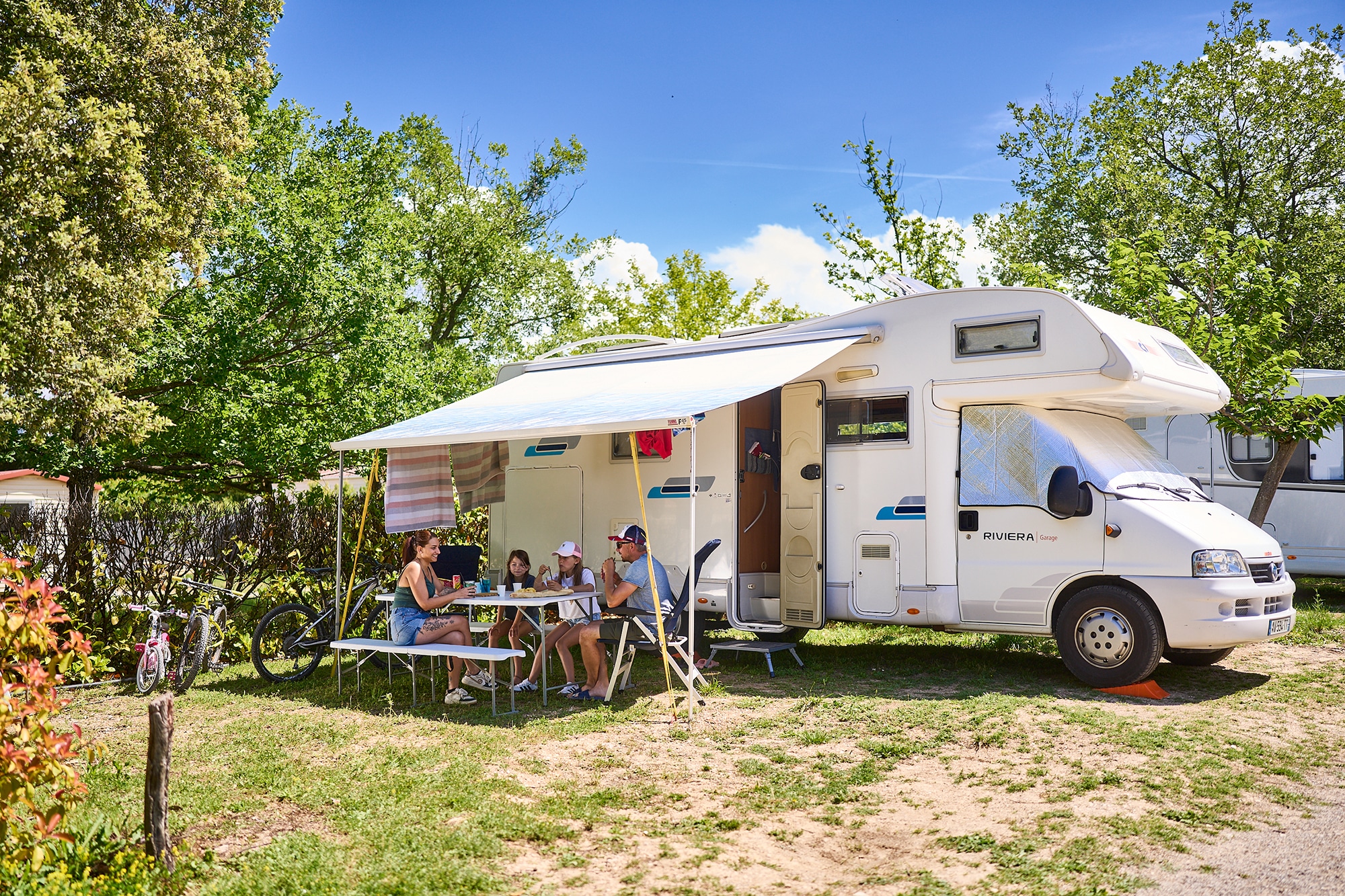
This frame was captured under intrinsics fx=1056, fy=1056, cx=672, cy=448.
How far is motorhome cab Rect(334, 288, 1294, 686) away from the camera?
7547mm

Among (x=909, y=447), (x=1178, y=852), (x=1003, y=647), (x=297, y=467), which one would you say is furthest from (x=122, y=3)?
(x=1178, y=852)

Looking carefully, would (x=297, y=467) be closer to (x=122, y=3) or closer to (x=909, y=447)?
(x=122, y=3)

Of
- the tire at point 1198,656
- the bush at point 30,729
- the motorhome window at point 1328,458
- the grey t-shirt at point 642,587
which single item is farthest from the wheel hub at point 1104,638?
the motorhome window at point 1328,458

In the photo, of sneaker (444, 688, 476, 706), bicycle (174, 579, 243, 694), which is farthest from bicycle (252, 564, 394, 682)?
sneaker (444, 688, 476, 706)

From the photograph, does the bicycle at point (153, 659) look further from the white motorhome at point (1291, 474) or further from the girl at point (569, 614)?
the white motorhome at point (1291, 474)

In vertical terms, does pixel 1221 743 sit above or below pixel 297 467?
below

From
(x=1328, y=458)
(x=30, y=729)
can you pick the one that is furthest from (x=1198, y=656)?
(x=30, y=729)

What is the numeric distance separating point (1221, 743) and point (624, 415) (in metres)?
4.24

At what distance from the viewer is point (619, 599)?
7750 millimetres

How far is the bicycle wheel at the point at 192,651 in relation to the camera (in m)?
8.27

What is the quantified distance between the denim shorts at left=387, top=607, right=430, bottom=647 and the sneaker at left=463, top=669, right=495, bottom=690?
1.96 ft

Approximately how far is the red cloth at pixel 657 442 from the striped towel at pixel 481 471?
5.78 ft

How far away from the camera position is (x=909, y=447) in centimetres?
847

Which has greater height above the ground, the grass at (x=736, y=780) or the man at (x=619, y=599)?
the man at (x=619, y=599)
